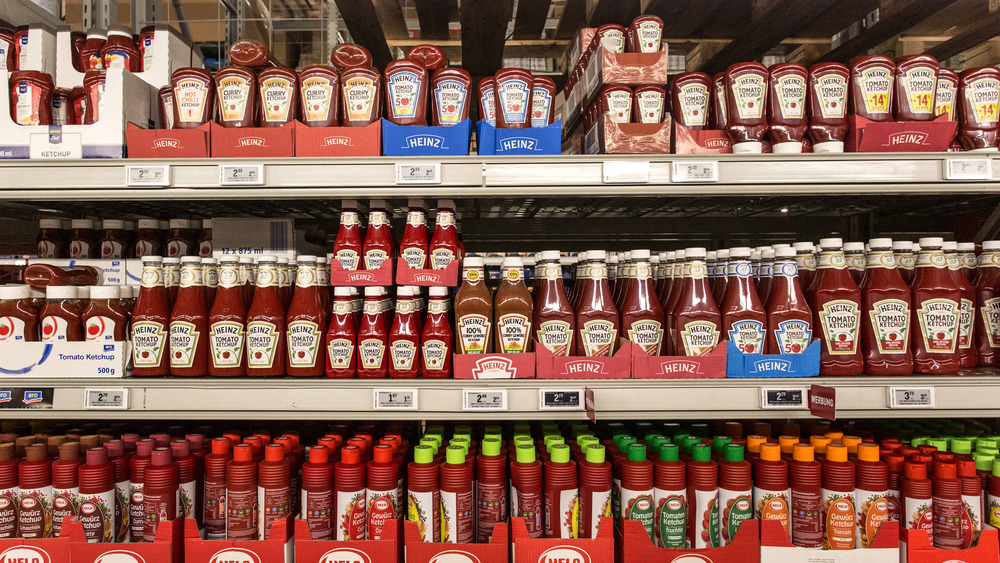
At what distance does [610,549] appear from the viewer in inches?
47.3

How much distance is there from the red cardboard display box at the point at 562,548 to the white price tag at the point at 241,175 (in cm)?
97

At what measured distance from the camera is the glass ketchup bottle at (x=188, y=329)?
1.36m

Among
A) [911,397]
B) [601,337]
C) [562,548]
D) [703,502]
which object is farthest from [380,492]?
[911,397]

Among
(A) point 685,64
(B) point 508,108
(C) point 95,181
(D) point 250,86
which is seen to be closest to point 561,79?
(A) point 685,64

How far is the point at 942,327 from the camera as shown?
4.34 ft

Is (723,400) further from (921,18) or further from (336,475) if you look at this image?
(921,18)

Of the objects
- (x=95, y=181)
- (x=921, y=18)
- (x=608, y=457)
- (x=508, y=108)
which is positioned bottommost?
(x=608, y=457)

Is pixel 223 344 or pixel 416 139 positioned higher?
pixel 416 139

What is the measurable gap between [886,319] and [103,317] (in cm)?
187

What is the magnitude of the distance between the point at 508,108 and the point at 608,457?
90 centimetres

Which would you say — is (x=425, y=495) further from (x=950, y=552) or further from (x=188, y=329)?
(x=950, y=552)

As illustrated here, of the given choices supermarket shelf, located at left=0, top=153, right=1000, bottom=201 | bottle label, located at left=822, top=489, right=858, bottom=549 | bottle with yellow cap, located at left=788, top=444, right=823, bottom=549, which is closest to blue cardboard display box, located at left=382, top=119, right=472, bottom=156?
supermarket shelf, located at left=0, top=153, right=1000, bottom=201

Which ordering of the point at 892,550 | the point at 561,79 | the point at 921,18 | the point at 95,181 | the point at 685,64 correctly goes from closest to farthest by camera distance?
Answer: 1. the point at 892,550
2. the point at 95,181
3. the point at 921,18
4. the point at 685,64
5. the point at 561,79

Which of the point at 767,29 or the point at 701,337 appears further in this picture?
the point at 767,29
